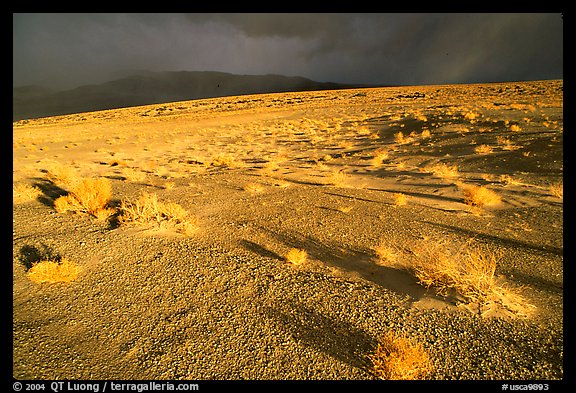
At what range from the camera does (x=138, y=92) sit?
524 ft

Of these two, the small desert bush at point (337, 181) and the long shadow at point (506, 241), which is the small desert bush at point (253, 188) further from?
the long shadow at point (506, 241)

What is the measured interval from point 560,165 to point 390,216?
8.36 metres

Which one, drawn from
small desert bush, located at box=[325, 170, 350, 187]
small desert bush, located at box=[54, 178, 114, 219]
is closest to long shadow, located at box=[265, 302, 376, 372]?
small desert bush, located at box=[54, 178, 114, 219]

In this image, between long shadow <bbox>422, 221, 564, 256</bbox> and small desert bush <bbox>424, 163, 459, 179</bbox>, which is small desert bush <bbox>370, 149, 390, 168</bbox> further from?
long shadow <bbox>422, 221, 564, 256</bbox>

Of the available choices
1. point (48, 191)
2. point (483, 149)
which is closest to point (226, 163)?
point (48, 191)

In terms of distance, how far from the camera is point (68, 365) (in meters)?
3.42

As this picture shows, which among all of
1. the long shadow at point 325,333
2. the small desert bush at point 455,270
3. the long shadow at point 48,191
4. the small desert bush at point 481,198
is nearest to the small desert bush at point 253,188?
the small desert bush at point 455,270

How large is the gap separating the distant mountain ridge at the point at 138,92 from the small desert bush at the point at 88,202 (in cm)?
13014

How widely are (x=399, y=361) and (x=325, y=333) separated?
104 centimetres

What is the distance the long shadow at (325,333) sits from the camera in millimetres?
3564

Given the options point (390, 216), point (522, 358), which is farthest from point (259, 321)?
point (390, 216)

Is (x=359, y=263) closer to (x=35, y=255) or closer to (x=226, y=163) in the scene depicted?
(x=35, y=255)

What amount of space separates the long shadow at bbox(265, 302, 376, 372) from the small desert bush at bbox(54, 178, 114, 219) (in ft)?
20.4
